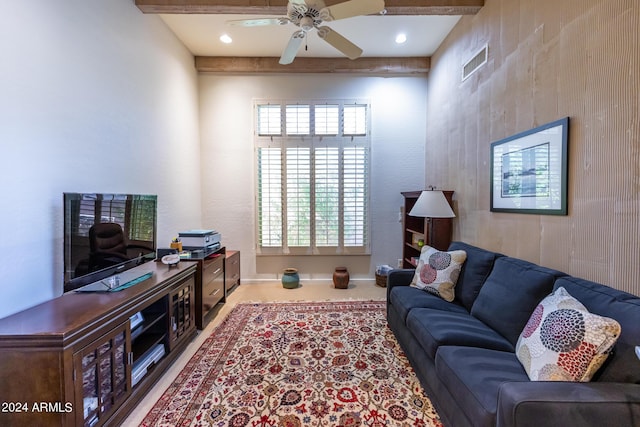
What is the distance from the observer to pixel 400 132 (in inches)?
165

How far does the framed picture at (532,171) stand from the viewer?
70.7 inches

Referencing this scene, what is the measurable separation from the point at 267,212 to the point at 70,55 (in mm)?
2680

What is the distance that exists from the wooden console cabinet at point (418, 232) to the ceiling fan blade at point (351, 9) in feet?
6.99

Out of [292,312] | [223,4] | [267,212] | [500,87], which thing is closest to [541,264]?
[500,87]

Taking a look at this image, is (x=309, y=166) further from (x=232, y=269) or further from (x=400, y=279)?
(x=400, y=279)

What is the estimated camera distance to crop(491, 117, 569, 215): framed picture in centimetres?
179

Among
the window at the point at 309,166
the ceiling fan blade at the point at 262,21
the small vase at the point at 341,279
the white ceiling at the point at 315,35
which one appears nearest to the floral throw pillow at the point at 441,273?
the small vase at the point at 341,279

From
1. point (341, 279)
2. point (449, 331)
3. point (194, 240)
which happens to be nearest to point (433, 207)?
point (449, 331)

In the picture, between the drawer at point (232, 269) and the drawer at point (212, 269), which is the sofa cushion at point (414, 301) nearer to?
the drawer at point (212, 269)

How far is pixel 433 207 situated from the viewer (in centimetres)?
294

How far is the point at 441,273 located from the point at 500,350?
85 centimetres

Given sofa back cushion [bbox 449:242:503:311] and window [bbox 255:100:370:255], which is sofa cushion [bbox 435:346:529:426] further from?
window [bbox 255:100:370:255]

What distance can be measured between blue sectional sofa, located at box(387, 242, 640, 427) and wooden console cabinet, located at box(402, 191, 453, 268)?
0.78 metres

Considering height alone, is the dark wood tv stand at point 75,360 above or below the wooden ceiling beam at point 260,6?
below
